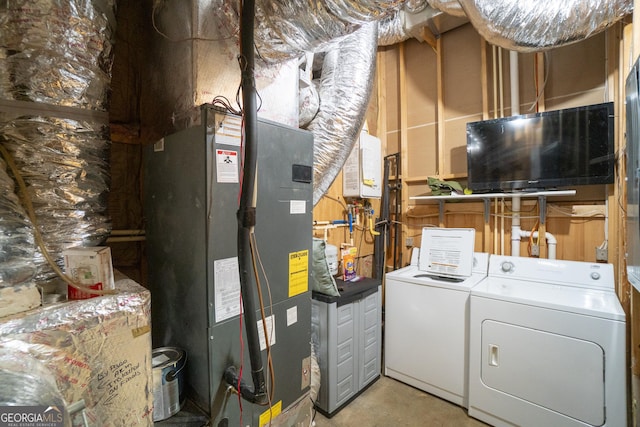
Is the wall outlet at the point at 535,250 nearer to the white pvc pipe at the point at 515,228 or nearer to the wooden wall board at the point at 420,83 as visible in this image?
the white pvc pipe at the point at 515,228

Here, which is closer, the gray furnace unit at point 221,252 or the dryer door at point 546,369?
the gray furnace unit at point 221,252

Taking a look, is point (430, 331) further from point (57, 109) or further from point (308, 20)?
point (57, 109)

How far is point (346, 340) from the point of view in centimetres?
206

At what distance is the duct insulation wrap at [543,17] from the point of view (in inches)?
62.7

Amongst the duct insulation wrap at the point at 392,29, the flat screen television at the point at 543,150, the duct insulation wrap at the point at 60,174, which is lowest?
the duct insulation wrap at the point at 60,174

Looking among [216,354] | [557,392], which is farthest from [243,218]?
[557,392]

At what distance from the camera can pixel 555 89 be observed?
2332 mm

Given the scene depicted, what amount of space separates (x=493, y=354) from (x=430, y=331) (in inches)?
16.8

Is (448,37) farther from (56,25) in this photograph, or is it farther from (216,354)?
(216,354)

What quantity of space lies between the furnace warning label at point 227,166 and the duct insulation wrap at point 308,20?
21.8 inches

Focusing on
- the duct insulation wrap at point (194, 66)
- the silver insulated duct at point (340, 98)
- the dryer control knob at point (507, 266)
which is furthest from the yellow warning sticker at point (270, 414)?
the dryer control knob at point (507, 266)

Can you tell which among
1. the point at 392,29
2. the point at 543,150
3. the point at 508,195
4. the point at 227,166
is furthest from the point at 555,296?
the point at 392,29

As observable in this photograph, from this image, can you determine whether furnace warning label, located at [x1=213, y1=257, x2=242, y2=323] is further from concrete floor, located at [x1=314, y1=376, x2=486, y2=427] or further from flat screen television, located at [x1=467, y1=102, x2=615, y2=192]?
flat screen television, located at [x1=467, y1=102, x2=615, y2=192]

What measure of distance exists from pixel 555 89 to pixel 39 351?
3.38m
